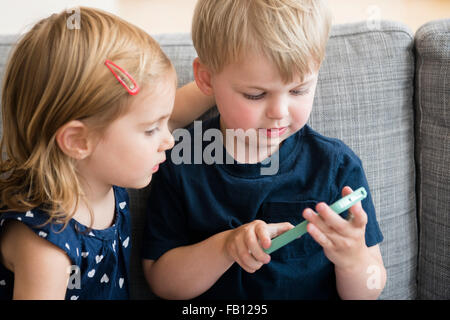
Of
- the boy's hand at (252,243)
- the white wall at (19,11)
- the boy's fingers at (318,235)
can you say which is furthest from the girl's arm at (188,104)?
the white wall at (19,11)

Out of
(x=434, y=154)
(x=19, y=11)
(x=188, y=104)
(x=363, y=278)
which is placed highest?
(x=19, y=11)

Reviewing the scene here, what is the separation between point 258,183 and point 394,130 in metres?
0.36

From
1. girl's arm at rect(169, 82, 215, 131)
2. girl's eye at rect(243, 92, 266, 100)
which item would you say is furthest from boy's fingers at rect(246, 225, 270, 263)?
girl's arm at rect(169, 82, 215, 131)

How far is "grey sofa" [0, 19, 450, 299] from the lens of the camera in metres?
1.04

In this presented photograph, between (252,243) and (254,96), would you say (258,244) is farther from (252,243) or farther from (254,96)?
(254,96)

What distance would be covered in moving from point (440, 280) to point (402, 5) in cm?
255

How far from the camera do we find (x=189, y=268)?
918 millimetres

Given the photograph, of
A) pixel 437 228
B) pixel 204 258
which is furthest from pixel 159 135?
pixel 437 228

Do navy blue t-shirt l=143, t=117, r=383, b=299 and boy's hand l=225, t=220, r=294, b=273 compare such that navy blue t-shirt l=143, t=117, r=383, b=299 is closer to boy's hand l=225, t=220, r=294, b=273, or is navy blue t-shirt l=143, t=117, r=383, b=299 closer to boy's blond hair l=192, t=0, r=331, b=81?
boy's hand l=225, t=220, r=294, b=273

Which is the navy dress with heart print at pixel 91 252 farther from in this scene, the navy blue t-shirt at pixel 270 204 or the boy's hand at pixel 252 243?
the boy's hand at pixel 252 243

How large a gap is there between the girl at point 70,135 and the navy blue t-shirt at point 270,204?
0.12 metres

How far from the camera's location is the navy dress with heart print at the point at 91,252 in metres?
0.79

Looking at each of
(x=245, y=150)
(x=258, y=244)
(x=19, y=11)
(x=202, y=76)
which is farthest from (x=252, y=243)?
(x=19, y=11)

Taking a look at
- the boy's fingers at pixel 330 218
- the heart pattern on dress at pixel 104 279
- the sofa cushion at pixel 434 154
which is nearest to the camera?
the boy's fingers at pixel 330 218
